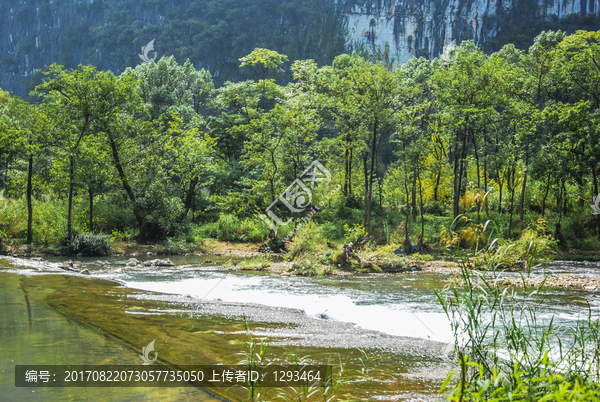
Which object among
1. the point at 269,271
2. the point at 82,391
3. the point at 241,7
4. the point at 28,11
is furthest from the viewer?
the point at 28,11

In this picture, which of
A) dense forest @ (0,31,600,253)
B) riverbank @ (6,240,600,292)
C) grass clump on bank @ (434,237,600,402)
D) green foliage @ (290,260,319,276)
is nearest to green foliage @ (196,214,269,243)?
dense forest @ (0,31,600,253)

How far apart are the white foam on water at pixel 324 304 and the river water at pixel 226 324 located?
1.0 inches

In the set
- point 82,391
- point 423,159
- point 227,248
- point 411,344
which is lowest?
point 227,248

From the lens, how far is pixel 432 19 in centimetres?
8825

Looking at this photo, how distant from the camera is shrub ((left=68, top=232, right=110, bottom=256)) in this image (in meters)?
20.8

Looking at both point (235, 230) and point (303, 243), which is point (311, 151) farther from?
point (303, 243)

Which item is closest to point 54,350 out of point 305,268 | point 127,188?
point 305,268

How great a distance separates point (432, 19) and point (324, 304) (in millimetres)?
93364

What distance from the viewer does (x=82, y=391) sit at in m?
3.97

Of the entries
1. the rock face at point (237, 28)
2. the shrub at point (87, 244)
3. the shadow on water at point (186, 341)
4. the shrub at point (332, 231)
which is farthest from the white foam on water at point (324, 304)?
the rock face at point (237, 28)

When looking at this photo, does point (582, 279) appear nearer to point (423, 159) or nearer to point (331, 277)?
point (331, 277)

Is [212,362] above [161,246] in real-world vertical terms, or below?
above

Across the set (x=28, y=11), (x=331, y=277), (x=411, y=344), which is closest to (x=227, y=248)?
(x=331, y=277)

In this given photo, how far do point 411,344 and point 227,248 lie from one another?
20.3 meters
